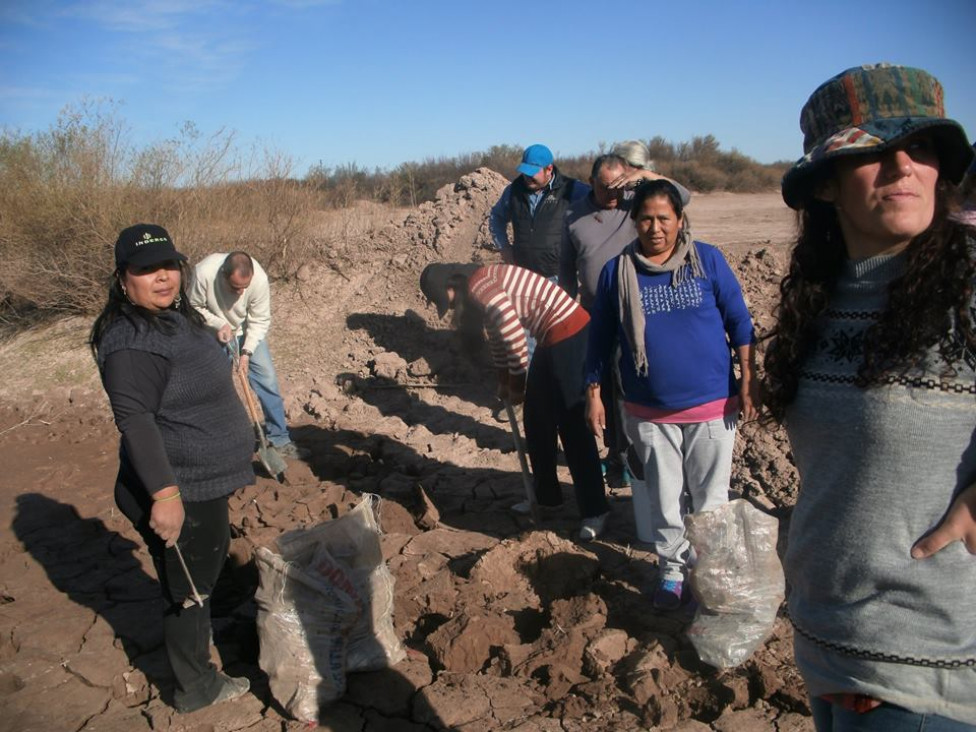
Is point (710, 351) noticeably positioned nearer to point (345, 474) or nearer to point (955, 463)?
point (955, 463)

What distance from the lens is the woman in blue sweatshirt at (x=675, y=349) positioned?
343 centimetres

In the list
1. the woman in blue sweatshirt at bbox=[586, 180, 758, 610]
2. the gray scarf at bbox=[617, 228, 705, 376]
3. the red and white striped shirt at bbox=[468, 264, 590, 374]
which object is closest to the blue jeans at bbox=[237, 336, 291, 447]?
the red and white striped shirt at bbox=[468, 264, 590, 374]

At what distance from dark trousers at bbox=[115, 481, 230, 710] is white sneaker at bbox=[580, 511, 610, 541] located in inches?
81.4

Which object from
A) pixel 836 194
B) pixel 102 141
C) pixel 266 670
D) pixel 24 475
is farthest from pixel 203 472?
pixel 102 141

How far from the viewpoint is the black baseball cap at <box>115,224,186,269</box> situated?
9.27 feet

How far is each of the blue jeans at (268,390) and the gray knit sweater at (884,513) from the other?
503cm

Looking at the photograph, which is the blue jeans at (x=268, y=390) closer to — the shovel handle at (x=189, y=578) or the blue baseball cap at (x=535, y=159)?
A: the blue baseball cap at (x=535, y=159)

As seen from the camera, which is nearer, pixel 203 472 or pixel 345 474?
pixel 203 472

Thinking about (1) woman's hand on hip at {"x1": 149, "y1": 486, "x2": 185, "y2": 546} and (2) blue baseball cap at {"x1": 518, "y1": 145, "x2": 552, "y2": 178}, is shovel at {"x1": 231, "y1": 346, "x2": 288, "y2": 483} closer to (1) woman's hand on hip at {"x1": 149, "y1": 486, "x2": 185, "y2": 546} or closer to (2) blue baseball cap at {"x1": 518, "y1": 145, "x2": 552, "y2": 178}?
(2) blue baseball cap at {"x1": 518, "y1": 145, "x2": 552, "y2": 178}

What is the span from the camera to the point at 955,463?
4.40 feet

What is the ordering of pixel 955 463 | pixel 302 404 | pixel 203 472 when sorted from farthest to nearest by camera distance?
pixel 302 404
pixel 203 472
pixel 955 463

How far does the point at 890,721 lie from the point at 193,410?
2399mm

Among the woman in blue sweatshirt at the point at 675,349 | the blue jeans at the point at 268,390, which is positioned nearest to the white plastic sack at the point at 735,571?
the woman in blue sweatshirt at the point at 675,349

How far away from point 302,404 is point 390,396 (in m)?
0.81
